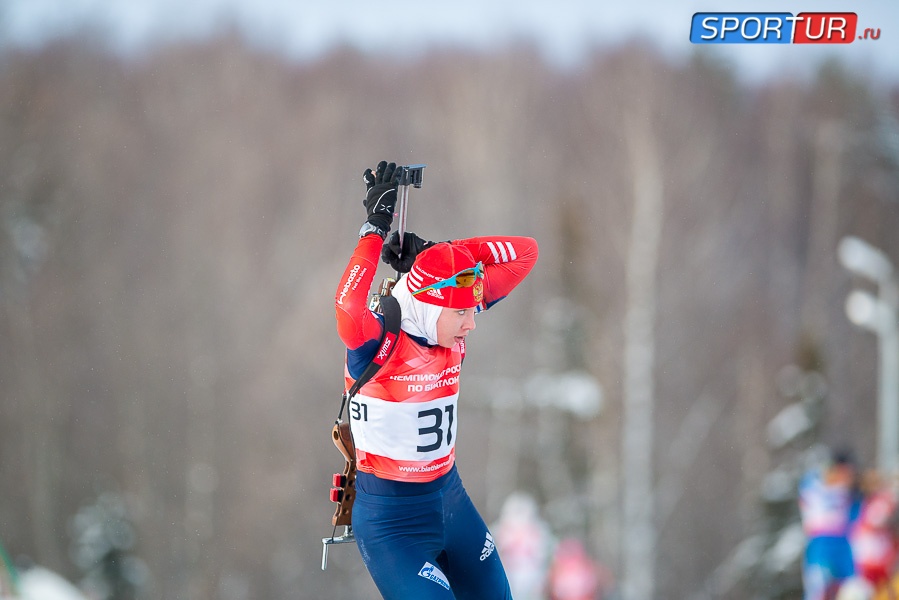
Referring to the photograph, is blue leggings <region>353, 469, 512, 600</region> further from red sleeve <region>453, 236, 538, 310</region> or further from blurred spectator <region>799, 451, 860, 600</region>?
blurred spectator <region>799, 451, 860, 600</region>

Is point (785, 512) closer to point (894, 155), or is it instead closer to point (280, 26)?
point (894, 155)

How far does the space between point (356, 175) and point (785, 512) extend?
8151 mm

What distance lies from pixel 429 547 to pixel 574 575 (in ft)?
32.8

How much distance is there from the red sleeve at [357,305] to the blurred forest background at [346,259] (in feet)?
34.3

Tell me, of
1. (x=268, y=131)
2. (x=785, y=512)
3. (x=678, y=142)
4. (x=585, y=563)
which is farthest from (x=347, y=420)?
(x=268, y=131)

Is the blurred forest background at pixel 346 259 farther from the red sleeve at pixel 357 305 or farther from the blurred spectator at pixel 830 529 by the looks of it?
the red sleeve at pixel 357 305

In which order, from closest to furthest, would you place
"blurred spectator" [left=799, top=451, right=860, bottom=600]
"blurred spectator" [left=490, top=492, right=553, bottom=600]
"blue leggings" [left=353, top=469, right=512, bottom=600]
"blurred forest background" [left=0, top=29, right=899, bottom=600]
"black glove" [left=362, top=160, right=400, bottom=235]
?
1. "blue leggings" [left=353, top=469, right=512, bottom=600]
2. "black glove" [left=362, top=160, right=400, bottom=235]
3. "blurred spectator" [left=799, top=451, right=860, bottom=600]
4. "blurred spectator" [left=490, top=492, right=553, bottom=600]
5. "blurred forest background" [left=0, top=29, right=899, bottom=600]

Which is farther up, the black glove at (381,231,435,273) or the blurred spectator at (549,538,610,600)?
the black glove at (381,231,435,273)

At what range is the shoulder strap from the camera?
296 cm

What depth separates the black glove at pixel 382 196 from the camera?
307 centimetres

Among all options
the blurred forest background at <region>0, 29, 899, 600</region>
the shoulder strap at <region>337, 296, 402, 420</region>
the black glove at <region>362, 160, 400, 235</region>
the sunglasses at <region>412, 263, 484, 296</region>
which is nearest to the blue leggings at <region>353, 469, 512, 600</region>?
the shoulder strap at <region>337, 296, 402, 420</region>

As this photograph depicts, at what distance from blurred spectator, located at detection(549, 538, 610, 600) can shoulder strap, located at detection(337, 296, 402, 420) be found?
9.57 metres

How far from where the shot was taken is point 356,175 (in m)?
14.8

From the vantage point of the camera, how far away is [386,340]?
2986 millimetres
